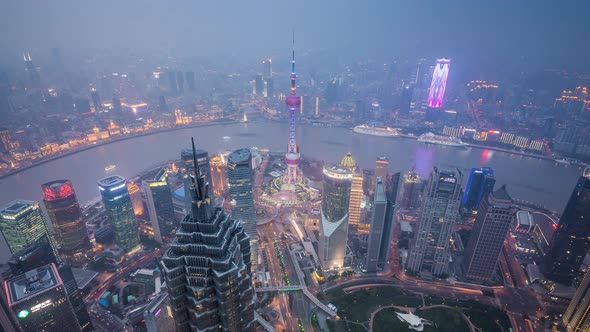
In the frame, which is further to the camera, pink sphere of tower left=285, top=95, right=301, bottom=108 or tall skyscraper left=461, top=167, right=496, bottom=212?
pink sphere of tower left=285, top=95, right=301, bottom=108

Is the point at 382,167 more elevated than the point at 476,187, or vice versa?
the point at 382,167

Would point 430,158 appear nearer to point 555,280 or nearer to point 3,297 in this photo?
point 555,280

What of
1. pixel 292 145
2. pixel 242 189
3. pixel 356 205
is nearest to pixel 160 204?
pixel 242 189

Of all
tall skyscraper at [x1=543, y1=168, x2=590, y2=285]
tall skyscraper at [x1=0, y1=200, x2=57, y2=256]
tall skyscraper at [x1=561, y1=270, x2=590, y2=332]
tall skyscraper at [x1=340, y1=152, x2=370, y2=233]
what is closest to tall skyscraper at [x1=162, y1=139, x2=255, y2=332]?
tall skyscraper at [x1=561, y1=270, x2=590, y2=332]

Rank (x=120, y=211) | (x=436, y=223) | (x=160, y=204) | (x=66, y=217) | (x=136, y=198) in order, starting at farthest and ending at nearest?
(x=136, y=198), (x=160, y=204), (x=120, y=211), (x=66, y=217), (x=436, y=223)

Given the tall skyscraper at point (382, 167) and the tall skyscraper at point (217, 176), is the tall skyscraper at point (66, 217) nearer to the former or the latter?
the tall skyscraper at point (217, 176)

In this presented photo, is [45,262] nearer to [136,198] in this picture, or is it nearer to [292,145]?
[136,198]

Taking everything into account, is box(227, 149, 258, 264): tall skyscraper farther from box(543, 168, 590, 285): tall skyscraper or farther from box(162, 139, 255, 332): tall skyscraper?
box(543, 168, 590, 285): tall skyscraper
